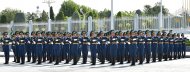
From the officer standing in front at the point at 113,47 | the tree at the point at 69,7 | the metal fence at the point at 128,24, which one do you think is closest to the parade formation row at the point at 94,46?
the officer standing in front at the point at 113,47

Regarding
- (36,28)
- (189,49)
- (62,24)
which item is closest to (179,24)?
(189,49)

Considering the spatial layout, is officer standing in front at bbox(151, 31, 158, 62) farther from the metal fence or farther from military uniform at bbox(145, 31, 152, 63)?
the metal fence

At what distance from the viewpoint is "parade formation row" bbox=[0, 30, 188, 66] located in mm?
20203

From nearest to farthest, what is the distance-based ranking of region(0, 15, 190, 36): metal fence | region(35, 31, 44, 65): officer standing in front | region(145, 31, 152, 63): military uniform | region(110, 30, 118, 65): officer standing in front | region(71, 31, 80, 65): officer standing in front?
region(110, 30, 118, 65): officer standing in front → region(71, 31, 80, 65): officer standing in front → region(145, 31, 152, 63): military uniform → region(35, 31, 44, 65): officer standing in front → region(0, 15, 190, 36): metal fence

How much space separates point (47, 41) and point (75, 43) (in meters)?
1.37

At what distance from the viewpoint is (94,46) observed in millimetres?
20031

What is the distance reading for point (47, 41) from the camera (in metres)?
21.3

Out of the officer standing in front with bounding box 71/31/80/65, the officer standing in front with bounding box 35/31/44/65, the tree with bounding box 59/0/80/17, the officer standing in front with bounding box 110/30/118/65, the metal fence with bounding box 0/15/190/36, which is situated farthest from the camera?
the tree with bounding box 59/0/80/17

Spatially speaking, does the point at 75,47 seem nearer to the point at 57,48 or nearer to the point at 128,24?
the point at 57,48

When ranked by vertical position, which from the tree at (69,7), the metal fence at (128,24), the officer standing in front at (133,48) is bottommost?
the officer standing in front at (133,48)

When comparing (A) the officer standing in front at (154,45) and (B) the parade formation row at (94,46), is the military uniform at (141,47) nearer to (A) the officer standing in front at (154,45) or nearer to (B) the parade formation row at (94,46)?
(B) the parade formation row at (94,46)

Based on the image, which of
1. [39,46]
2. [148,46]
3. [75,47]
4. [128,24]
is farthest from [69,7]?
[75,47]

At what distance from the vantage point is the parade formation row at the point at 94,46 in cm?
2020

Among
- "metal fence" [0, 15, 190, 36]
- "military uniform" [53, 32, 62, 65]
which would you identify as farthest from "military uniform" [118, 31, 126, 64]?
"metal fence" [0, 15, 190, 36]
